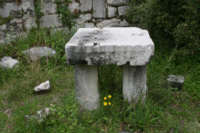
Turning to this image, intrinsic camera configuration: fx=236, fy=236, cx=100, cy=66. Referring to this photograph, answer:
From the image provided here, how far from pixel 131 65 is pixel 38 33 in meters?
2.98

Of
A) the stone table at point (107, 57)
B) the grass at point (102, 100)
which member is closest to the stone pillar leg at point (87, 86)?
the stone table at point (107, 57)

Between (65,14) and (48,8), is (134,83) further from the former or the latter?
(48,8)

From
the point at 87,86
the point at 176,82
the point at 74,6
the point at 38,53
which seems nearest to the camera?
the point at 87,86

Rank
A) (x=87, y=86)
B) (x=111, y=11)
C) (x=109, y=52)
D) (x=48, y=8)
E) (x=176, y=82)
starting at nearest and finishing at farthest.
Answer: (x=109, y=52)
(x=87, y=86)
(x=176, y=82)
(x=48, y=8)
(x=111, y=11)

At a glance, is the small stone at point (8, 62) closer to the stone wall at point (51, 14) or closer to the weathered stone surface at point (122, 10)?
the stone wall at point (51, 14)

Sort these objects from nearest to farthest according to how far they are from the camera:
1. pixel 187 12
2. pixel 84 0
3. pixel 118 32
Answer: pixel 118 32 → pixel 187 12 → pixel 84 0

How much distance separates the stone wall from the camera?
4898 mm

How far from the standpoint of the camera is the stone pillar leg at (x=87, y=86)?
2805mm

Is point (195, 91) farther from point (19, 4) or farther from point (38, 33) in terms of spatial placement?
point (19, 4)

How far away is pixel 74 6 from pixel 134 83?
306cm

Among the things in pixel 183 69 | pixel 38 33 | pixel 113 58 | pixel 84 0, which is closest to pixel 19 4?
pixel 38 33

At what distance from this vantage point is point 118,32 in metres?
3.15

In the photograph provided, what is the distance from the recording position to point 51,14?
5219mm

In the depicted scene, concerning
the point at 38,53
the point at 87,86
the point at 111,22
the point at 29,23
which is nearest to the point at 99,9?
the point at 111,22
